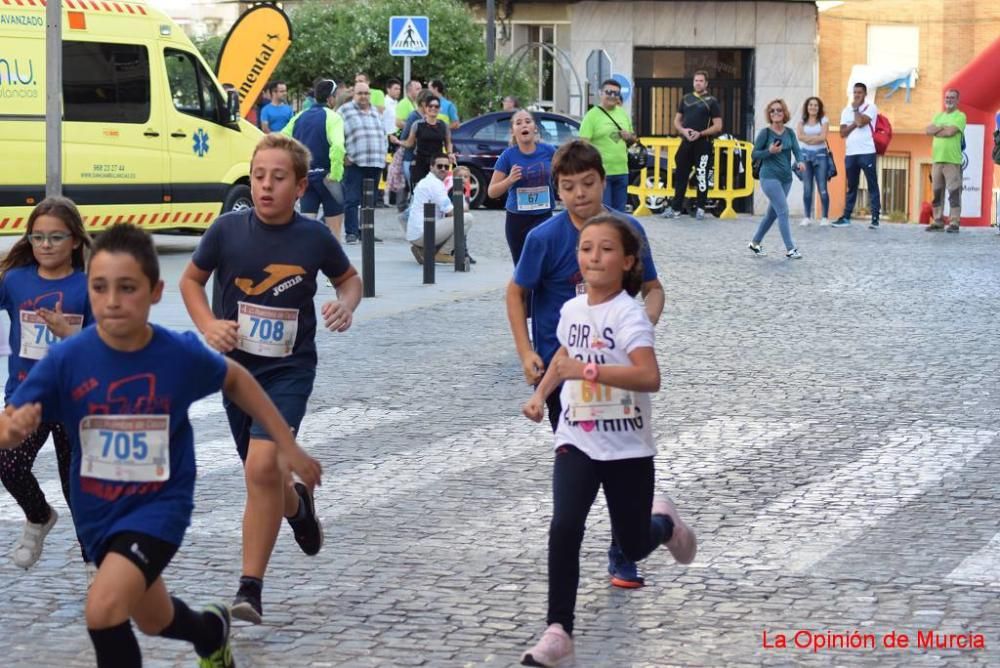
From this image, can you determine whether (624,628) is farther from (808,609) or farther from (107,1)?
(107,1)

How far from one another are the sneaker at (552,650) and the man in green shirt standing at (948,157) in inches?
817

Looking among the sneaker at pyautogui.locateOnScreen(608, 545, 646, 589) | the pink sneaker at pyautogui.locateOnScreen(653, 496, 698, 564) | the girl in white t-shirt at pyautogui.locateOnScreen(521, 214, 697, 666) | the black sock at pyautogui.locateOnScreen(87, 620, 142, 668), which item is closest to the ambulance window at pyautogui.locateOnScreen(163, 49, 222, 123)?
the sneaker at pyautogui.locateOnScreen(608, 545, 646, 589)

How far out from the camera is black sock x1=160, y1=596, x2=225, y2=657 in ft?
16.6

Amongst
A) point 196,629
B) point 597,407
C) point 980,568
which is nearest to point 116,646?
point 196,629

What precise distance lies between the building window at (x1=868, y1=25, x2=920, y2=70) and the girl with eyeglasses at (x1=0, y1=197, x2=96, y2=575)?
4282 centimetres

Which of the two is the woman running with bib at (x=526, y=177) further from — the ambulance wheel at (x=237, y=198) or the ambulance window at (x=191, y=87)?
the ambulance window at (x=191, y=87)

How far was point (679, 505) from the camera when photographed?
8062 mm

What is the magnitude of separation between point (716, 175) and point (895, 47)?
68.0 ft

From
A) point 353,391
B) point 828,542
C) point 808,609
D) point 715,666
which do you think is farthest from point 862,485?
point 353,391

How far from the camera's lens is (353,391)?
11.4 meters

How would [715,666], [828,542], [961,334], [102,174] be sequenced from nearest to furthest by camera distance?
[715,666], [828,542], [961,334], [102,174]

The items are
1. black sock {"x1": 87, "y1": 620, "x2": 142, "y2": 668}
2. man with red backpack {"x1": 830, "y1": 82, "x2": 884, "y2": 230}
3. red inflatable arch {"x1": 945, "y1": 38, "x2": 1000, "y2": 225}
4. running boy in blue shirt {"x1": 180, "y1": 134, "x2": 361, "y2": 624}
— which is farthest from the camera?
red inflatable arch {"x1": 945, "y1": 38, "x2": 1000, "y2": 225}

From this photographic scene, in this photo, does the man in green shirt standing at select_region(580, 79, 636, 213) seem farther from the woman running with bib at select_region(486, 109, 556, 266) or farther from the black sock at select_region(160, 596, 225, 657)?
the black sock at select_region(160, 596, 225, 657)

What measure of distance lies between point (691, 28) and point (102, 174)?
24466mm
